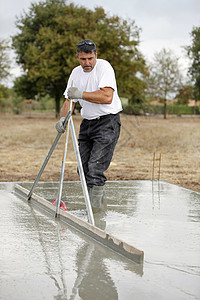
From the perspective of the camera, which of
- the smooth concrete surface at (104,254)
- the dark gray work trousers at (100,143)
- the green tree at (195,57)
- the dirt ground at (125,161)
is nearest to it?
the smooth concrete surface at (104,254)

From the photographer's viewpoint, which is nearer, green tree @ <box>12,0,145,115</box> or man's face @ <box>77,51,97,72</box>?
man's face @ <box>77,51,97,72</box>

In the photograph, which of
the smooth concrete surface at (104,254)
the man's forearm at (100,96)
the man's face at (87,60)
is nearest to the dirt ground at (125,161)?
the smooth concrete surface at (104,254)

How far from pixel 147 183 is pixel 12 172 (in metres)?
3.51

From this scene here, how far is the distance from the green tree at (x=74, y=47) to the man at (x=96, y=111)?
2828cm

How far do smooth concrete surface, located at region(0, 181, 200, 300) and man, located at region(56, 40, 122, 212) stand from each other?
1.45 ft

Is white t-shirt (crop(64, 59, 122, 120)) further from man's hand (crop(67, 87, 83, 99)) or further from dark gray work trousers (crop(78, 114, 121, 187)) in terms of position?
man's hand (crop(67, 87, 83, 99))

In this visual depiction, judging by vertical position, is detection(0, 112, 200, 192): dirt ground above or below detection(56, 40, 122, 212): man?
below

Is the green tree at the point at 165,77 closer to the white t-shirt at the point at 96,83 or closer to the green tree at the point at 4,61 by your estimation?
the green tree at the point at 4,61

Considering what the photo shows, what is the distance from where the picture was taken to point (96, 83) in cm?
477

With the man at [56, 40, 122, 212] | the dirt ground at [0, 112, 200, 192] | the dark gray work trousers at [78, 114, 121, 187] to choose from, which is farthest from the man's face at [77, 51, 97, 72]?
the dirt ground at [0, 112, 200, 192]

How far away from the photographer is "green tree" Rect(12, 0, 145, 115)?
111 feet

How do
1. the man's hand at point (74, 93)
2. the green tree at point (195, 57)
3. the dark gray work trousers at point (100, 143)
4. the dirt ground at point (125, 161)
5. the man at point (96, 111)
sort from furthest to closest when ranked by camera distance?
1. the green tree at point (195, 57)
2. the dirt ground at point (125, 161)
3. the dark gray work trousers at point (100, 143)
4. the man at point (96, 111)
5. the man's hand at point (74, 93)

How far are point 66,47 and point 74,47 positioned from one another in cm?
95

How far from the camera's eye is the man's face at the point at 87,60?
4.67m
